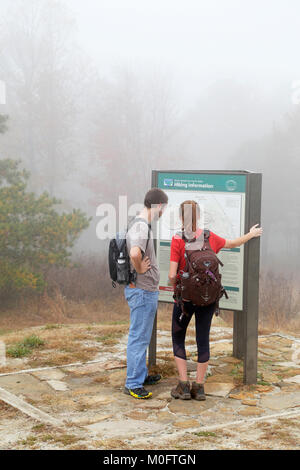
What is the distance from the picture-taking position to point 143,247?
5121 millimetres

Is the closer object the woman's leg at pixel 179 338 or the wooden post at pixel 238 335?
the woman's leg at pixel 179 338

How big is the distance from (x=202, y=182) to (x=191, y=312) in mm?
1577

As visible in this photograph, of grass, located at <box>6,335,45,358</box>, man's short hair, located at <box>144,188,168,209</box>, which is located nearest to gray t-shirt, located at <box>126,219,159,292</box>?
man's short hair, located at <box>144,188,168,209</box>

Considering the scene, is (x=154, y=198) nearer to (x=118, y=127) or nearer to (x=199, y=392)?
(x=199, y=392)

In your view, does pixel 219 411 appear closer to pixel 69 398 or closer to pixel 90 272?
pixel 69 398

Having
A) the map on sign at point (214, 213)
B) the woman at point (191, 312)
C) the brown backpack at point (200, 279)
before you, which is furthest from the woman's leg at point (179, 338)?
the map on sign at point (214, 213)

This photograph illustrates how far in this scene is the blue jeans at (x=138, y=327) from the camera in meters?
5.37

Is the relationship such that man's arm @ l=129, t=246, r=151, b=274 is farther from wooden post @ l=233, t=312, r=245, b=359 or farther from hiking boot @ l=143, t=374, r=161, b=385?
wooden post @ l=233, t=312, r=245, b=359

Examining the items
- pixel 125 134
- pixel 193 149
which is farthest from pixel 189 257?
pixel 193 149

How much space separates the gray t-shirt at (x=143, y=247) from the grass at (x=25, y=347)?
260 cm

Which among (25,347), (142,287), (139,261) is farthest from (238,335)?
(25,347)

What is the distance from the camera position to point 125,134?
42.4 metres

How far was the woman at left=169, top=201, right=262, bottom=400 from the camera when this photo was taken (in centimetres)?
511

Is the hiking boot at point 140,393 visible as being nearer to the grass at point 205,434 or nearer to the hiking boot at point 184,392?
the hiking boot at point 184,392
